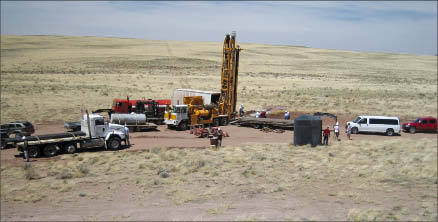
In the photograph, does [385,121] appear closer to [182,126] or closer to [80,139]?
[182,126]

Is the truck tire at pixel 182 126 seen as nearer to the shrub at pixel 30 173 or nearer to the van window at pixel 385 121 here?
the shrub at pixel 30 173

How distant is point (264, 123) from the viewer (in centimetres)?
3253

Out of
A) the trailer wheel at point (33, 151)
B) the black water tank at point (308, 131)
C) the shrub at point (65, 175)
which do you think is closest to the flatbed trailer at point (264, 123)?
the black water tank at point (308, 131)

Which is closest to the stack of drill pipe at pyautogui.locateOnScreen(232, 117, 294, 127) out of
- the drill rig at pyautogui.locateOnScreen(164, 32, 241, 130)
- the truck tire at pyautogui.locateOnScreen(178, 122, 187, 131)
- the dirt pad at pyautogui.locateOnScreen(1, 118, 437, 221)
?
the drill rig at pyautogui.locateOnScreen(164, 32, 241, 130)

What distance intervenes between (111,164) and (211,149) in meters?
6.16

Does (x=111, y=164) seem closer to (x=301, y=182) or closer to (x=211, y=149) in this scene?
(x=211, y=149)

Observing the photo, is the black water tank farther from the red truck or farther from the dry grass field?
the red truck

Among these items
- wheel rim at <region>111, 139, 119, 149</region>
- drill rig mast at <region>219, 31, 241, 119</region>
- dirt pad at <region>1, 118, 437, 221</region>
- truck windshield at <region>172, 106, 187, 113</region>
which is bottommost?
dirt pad at <region>1, 118, 437, 221</region>

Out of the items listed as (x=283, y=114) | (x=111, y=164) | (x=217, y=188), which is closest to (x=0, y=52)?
(x=283, y=114)

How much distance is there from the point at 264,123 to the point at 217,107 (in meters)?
4.81

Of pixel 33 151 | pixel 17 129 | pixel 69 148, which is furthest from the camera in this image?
pixel 17 129

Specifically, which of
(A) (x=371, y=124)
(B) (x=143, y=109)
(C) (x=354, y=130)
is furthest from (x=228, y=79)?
(A) (x=371, y=124)

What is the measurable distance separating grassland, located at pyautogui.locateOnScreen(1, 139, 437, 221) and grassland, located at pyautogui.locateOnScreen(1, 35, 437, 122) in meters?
16.2

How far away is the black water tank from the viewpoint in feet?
77.8
